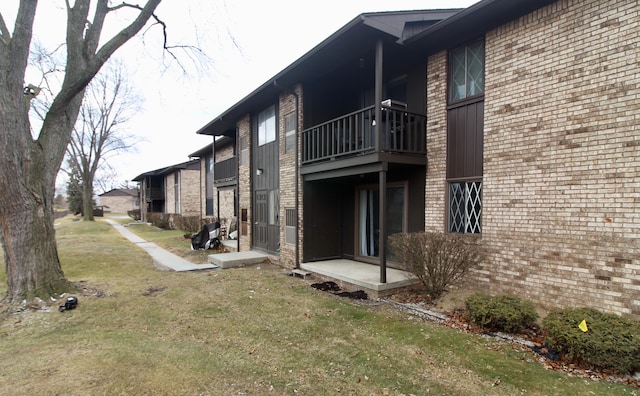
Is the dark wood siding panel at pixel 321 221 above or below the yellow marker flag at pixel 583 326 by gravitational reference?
above

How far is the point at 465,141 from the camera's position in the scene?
6.61m

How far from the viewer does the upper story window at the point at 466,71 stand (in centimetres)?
650

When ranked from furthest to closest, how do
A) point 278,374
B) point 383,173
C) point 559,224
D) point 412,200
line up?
point 412,200 → point 383,173 → point 559,224 → point 278,374

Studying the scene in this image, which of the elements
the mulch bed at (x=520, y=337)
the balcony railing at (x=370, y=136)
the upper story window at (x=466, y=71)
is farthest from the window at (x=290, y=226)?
the upper story window at (x=466, y=71)

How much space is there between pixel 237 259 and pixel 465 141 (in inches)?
291

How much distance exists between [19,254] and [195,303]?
130 inches

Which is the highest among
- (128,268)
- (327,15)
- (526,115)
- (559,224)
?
(327,15)

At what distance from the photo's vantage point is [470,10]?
5.88m

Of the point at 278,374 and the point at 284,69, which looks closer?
the point at 278,374

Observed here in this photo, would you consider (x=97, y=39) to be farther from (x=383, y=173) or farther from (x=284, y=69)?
(x=383, y=173)

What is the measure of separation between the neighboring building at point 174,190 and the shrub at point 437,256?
21.1 metres

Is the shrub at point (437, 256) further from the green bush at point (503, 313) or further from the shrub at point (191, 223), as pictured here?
the shrub at point (191, 223)

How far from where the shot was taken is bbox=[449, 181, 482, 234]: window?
638cm

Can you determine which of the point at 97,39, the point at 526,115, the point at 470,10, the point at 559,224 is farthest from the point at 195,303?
the point at 470,10
